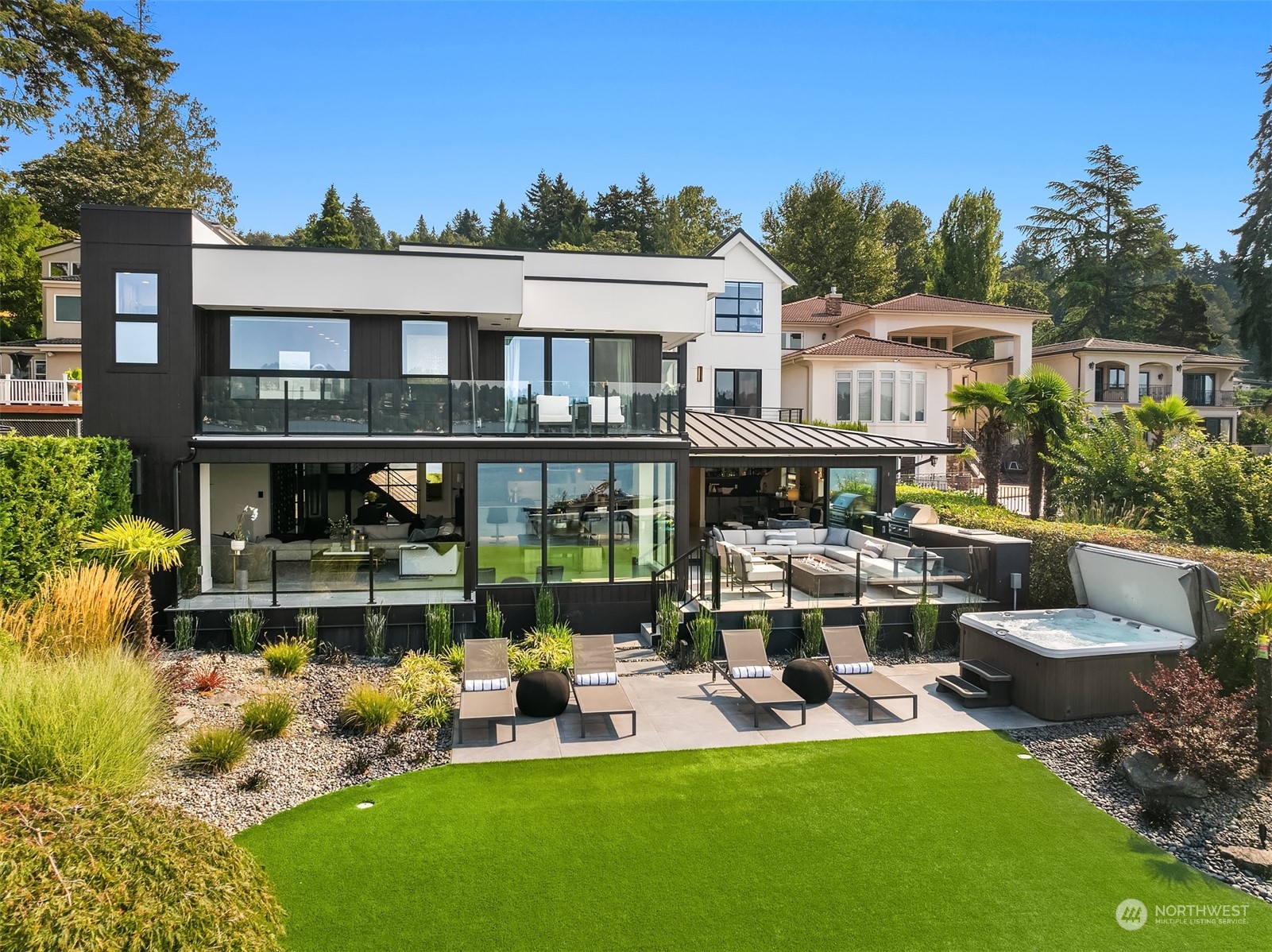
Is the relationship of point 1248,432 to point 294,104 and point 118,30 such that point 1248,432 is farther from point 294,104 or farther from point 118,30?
point 118,30

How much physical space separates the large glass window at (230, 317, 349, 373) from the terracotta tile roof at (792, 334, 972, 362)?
20004 mm

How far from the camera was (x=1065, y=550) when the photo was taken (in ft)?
44.5

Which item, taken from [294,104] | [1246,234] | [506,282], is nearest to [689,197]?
[1246,234]

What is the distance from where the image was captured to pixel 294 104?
19719 millimetres

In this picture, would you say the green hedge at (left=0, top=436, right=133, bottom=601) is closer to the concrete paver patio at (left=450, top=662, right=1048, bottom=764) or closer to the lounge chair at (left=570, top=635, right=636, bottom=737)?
the concrete paver patio at (left=450, top=662, right=1048, bottom=764)

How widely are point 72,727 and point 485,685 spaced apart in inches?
188

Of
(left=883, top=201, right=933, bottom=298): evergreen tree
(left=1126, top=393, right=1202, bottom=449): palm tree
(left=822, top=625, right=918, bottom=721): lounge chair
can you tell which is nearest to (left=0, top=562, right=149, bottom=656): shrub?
(left=822, top=625, right=918, bottom=721): lounge chair

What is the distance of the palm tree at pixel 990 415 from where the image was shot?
19953 mm

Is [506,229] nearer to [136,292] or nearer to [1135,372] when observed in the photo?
[1135,372]

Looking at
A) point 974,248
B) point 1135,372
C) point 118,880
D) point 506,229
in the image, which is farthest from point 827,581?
point 506,229

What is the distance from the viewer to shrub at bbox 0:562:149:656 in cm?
841

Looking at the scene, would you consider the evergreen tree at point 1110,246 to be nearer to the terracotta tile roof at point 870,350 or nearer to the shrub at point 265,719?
A: the terracotta tile roof at point 870,350

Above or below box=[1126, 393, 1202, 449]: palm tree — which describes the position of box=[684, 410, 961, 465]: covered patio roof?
below

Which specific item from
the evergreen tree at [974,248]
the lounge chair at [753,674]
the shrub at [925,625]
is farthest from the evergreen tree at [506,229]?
the lounge chair at [753,674]
